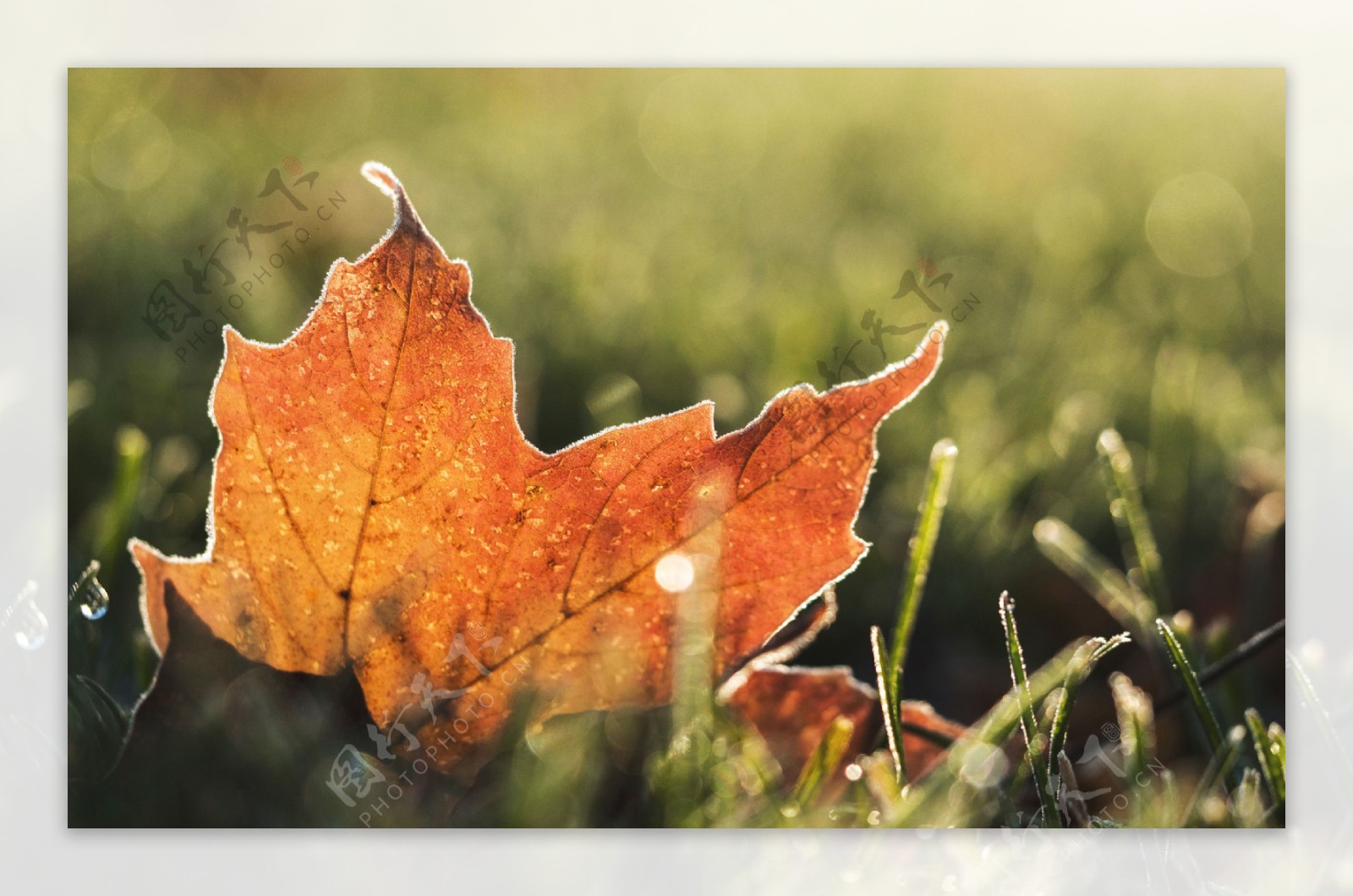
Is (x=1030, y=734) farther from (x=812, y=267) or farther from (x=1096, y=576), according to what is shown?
(x=812, y=267)

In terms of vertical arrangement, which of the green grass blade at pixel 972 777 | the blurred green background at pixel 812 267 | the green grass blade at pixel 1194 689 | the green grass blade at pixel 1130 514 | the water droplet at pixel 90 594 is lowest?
the green grass blade at pixel 972 777

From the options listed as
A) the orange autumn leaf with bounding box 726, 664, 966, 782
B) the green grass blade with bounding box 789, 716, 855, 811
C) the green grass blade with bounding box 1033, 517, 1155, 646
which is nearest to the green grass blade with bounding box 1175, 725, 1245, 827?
the green grass blade with bounding box 1033, 517, 1155, 646

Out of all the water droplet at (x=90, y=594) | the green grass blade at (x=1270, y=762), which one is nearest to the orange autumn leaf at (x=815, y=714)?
the green grass blade at (x=1270, y=762)

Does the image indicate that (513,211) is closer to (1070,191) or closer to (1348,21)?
(1070,191)

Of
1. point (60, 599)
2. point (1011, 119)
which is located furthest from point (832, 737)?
point (60, 599)

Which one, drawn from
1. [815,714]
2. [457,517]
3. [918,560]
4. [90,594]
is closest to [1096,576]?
[918,560]

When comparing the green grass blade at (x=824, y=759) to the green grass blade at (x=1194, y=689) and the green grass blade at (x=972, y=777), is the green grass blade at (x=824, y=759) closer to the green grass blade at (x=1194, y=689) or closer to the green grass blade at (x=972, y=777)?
the green grass blade at (x=972, y=777)
